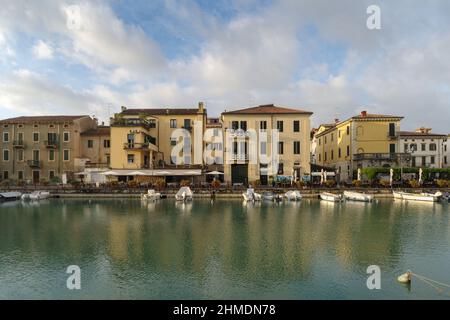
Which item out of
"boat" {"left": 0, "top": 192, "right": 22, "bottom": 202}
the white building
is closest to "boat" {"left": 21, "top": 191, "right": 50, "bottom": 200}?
"boat" {"left": 0, "top": 192, "right": 22, "bottom": 202}

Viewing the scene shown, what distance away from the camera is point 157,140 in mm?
47500

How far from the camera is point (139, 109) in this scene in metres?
49.8

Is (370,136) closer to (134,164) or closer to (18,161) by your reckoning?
(134,164)

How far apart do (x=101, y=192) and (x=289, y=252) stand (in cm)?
3117

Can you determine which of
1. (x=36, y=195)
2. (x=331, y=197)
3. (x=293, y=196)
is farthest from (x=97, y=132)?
(x=331, y=197)

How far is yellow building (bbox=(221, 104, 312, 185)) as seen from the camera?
1719 inches

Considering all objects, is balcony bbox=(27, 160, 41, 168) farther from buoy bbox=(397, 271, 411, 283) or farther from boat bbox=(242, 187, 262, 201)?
buoy bbox=(397, 271, 411, 283)

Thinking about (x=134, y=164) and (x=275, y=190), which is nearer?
(x=275, y=190)

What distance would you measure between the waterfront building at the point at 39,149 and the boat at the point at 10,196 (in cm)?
862

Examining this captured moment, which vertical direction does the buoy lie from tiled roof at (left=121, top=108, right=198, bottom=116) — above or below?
below

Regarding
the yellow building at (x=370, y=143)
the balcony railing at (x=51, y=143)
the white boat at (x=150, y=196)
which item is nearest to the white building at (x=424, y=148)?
the yellow building at (x=370, y=143)

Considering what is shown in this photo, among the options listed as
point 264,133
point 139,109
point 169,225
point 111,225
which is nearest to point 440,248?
point 169,225

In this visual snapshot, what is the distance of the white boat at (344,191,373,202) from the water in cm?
878

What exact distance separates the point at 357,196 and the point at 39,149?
4421 cm
